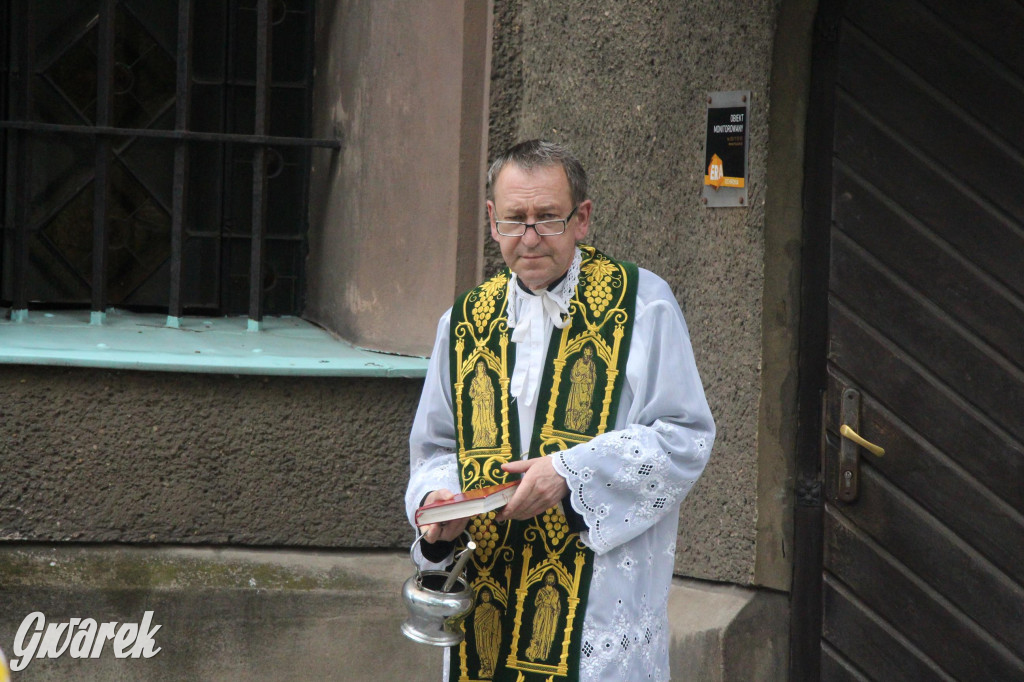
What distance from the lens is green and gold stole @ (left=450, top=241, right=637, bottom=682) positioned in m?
2.54

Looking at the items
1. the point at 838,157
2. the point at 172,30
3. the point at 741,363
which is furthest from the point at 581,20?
the point at 172,30

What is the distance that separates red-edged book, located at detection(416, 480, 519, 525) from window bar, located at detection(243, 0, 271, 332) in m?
2.03

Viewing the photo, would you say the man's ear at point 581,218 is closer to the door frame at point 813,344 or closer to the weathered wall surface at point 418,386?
the weathered wall surface at point 418,386

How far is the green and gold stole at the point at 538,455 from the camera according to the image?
2545mm

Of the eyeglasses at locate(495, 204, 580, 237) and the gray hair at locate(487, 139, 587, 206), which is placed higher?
the gray hair at locate(487, 139, 587, 206)

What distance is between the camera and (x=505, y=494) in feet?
7.73

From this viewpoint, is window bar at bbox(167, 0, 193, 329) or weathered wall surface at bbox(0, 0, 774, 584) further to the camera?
window bar at bbox(167, 0, 193, 329)

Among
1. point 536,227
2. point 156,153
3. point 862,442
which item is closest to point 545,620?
point 536,227

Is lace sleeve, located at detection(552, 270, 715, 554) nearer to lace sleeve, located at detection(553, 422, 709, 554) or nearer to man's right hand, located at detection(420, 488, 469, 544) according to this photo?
lace sleeve, located at detection(553, 422, 709, 554)

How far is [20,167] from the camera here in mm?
4094

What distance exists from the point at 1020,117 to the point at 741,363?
1.06 meters

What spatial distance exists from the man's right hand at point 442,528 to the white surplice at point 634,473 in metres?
0.08

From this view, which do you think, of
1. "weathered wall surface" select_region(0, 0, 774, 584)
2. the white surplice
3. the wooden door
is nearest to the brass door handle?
the wooden door

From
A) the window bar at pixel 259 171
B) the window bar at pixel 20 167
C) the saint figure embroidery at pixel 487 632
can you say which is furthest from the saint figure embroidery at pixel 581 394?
the window bar at pixel 20 167
